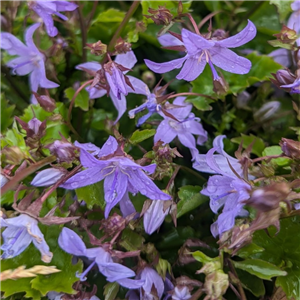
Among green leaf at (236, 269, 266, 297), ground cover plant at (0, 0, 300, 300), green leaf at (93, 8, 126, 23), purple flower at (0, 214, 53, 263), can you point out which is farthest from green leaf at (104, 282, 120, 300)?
green leaf at (93, 8, 126, 23)

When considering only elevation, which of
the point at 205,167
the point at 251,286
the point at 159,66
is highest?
the point at 159,66

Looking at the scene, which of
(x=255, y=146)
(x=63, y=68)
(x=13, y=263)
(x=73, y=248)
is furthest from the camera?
(x=63, y=68)

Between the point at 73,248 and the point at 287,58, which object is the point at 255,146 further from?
the point at 73,248

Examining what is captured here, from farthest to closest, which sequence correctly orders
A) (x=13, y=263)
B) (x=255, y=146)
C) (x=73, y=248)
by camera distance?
(x=255, y=146)
(x=13, y=263)
(x=73, y=248)

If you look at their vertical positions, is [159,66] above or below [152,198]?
above

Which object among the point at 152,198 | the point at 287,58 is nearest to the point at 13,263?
the point at 152,198

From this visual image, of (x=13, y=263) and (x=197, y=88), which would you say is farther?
(x=197, y=88)

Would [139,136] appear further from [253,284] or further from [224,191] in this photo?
[253,284]

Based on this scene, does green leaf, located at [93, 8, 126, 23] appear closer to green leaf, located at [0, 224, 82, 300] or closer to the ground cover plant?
the ground cover plant
